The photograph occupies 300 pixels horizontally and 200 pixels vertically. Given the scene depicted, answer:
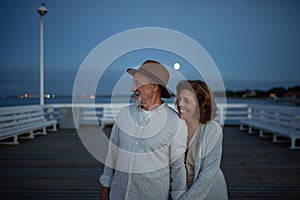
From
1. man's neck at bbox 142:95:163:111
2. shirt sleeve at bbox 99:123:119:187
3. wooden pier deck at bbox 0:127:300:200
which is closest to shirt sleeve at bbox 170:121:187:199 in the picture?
man's neck at bbox 142:95:163:111

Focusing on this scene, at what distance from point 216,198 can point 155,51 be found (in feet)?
3.09

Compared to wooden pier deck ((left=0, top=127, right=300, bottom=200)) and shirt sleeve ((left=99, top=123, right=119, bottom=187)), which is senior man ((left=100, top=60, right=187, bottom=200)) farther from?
wooden pier deck ((left=0, top=127, right=300, bottom=200))

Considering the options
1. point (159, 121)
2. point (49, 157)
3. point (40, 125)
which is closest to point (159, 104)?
point (159, 121)

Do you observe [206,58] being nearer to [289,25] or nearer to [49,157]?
[49,157]

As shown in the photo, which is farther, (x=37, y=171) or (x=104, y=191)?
(x=37, y=171)

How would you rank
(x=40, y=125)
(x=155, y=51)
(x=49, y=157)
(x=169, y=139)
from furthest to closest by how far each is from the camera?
(x=40, y=125) < (x=49, y=157) < (x=155, y=51) < (x=169, y=139)

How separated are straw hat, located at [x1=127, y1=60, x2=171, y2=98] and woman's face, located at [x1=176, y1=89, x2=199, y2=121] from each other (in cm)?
16

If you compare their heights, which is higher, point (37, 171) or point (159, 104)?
point (159, 104)

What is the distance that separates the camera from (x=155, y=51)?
2.29 m

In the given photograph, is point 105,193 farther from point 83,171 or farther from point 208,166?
point 83,171

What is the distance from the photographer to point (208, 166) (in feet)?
6.09

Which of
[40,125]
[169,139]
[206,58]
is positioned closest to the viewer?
[169,139]

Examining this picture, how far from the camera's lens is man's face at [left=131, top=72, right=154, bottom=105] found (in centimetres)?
178

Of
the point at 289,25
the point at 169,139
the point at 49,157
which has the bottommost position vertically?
the point at 49,157
